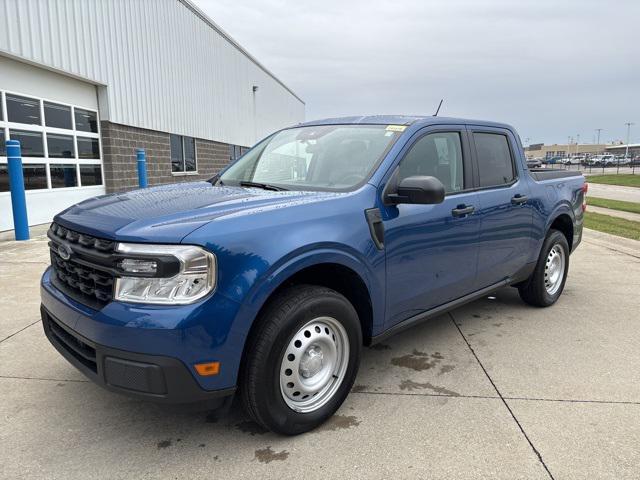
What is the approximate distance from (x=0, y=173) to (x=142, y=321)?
8107 mm

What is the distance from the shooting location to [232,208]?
2.57m

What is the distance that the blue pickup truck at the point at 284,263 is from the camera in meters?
2.20

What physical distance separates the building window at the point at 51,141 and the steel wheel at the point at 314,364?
8144 millimetres

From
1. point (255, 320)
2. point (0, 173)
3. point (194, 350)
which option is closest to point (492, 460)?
point (255, 320)

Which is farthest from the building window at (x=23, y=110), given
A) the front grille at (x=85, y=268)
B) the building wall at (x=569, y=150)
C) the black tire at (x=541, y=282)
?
the building wall at (x=569, y=150)

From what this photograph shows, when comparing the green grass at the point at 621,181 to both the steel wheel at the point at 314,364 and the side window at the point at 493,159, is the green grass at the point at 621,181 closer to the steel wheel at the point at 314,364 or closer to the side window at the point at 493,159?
the side window at the point at 493,159

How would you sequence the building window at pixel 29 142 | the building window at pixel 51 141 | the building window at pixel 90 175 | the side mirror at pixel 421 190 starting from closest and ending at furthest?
the side mirror at pixel 421 190 < the building window at pixel 51 141 < the building window at pixel 29 142 < the building window at pixel 90 175

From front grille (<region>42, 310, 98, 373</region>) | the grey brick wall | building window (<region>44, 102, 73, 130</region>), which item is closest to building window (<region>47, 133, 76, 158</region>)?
building window (<region>44, 102, 73, 130</region>)

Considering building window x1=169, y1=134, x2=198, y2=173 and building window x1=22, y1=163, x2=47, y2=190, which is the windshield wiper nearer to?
building window x1=22, y1=163, x2=47, y2=190

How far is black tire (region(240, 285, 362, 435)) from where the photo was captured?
7.83ft

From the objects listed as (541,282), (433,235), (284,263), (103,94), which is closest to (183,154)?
(103,94)

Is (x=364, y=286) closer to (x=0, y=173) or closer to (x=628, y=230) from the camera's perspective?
(x=0, y=173)

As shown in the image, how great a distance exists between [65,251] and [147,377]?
0.93 metres

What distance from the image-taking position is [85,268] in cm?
249
